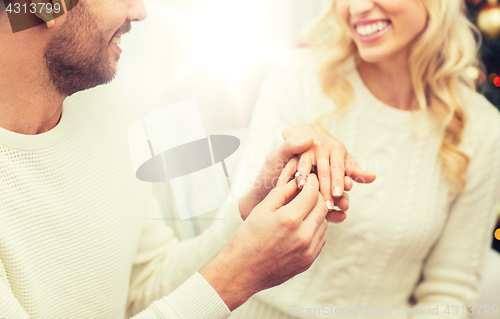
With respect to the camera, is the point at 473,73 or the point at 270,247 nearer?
the point at 270,247

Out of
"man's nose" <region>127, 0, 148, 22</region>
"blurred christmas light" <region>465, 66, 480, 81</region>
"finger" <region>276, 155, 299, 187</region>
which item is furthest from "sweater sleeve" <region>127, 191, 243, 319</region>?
"blurred christmas light" <region>465, 66, 480, 81</region>

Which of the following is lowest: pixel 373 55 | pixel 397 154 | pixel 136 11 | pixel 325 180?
pixel 397 154

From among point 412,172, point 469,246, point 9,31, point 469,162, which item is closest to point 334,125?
point 412,172

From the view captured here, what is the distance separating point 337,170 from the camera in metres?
0.62

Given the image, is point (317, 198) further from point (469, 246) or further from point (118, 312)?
point (469, 246)

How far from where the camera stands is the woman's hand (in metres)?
0.61

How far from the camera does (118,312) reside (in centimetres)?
70

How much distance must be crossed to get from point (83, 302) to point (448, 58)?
96 centimetres

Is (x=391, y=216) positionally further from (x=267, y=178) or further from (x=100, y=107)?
(x=100, y=107)

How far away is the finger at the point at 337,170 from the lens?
1.98ft

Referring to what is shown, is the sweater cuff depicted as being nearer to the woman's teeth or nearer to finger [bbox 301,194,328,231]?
finger [bbox 301,194,328,231]

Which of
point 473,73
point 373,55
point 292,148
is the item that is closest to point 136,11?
point 292,148

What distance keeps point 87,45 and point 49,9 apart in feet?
0.23

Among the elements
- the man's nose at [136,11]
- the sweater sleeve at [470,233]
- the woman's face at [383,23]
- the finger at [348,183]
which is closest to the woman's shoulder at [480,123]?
the sweater sleeve at [470,233]
